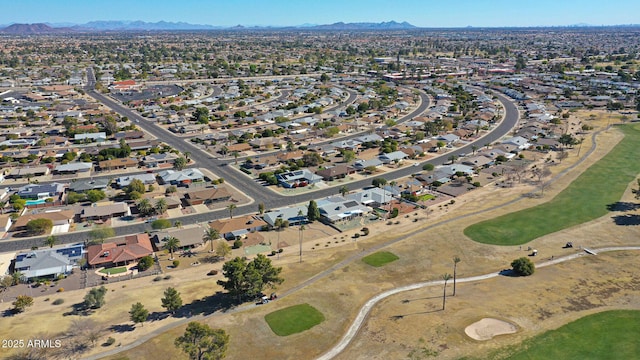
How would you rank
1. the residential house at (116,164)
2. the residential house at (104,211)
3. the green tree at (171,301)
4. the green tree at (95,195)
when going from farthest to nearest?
the residential house at (116,164), the green tree at (95,195), the residential house at (104,211), the green tree at (171,301)

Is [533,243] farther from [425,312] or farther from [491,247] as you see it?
[425,312]

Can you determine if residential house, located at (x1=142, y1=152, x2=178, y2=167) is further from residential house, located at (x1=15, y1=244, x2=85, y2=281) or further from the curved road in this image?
residential house, located at (x1=15, y1=244, x2=85, y2=281)

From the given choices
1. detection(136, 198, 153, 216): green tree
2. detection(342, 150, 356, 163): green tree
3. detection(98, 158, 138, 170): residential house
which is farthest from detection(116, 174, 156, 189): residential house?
detection(342, 150, 356, 163): green tree

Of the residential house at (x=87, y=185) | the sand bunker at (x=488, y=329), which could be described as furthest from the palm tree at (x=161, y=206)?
the sand bunker at (x=488, y=329)

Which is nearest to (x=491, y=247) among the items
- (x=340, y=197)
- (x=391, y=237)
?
(x=391, y=237)

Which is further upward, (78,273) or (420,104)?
(420,104)

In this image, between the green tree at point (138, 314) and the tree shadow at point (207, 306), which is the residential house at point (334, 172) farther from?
the green tree at point (138, 314)
